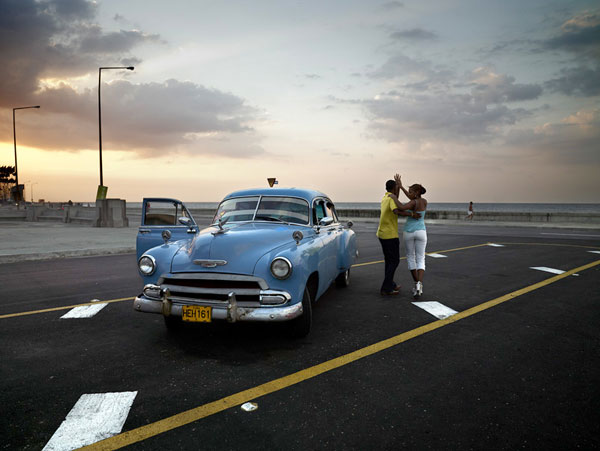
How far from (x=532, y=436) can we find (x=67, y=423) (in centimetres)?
312

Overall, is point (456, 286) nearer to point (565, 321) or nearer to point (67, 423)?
point (565, 321)

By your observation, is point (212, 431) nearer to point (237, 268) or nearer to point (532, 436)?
point (237, 268)

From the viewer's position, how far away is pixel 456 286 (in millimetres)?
7148

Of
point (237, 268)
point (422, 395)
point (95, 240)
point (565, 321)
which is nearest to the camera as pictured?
point (422, 395)

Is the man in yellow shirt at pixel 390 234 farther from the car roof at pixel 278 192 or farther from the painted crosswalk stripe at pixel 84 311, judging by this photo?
the painted crosswalk stripe at pixel 84 311

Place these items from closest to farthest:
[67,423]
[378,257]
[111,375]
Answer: [67,423]
[111,375]
[378,257]

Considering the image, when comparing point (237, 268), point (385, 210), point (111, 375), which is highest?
point (385, 210)

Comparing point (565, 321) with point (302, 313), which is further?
point (565, 321)

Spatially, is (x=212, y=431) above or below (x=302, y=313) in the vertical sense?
below

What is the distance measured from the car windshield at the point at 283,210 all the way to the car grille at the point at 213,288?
1540 millimetres

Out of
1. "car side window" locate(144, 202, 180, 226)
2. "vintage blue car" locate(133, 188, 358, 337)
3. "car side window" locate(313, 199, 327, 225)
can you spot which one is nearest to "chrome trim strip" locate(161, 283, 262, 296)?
"vintage blue car" locate(133, 188, 358, 337)

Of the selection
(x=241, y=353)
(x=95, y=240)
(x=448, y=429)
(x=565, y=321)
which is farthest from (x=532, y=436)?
(x=95, y=240)

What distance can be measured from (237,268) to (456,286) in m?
4.69

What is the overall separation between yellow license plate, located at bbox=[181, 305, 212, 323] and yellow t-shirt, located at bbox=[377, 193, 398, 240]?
3276 millimetres
